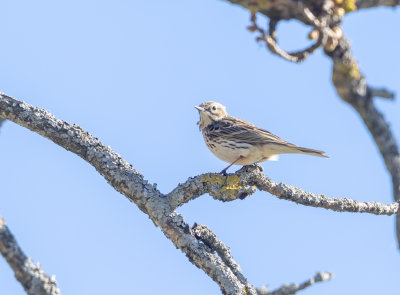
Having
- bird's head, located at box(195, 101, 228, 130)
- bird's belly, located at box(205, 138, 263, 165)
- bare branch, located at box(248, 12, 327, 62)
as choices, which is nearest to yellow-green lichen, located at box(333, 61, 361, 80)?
bare branch, located at box(248, 12, 327, 62)

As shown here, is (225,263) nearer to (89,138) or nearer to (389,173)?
(89,138)

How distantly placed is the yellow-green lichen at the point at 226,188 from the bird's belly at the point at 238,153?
2426mm

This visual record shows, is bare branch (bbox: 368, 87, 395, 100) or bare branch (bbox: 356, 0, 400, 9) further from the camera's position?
bare branch (bbox: 356, 0, 400, 9)

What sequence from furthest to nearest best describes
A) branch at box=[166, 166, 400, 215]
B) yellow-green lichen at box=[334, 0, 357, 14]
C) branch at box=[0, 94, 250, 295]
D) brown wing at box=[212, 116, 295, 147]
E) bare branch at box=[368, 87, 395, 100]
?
brown wing at box=[212, 116, 295, 147] → branch at box=[166, 166, 400, 215] → branch at box=[0, 94, 250, 295] → yellow-green lichen at box=[334, 0, 357, 14] → bare branch at box=[368, 87, 395, 100]

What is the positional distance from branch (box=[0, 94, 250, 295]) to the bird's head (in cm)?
461

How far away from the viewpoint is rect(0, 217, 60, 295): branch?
13.7 feet

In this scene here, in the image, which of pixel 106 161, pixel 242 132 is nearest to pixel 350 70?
pixel 106 161

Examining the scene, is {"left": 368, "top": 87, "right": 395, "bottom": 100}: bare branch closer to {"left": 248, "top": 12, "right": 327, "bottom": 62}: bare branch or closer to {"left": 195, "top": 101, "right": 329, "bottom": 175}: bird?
{"left": 248, "top": 12, "right": 327, "bottom": 62}: bare branch

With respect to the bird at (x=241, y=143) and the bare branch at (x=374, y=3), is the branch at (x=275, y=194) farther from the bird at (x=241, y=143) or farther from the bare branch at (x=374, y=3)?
the bare branch at (x=374, y=3)

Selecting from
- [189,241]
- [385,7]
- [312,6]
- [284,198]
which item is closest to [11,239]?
[189,241]

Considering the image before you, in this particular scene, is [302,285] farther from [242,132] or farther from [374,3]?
[242,132]

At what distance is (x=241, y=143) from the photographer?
977 cm

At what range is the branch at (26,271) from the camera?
165 inches

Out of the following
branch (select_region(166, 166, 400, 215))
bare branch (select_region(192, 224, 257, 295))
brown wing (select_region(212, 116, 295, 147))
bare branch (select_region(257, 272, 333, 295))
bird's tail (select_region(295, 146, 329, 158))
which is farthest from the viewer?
brown wing (select_region(212, 116, 295, 147))
